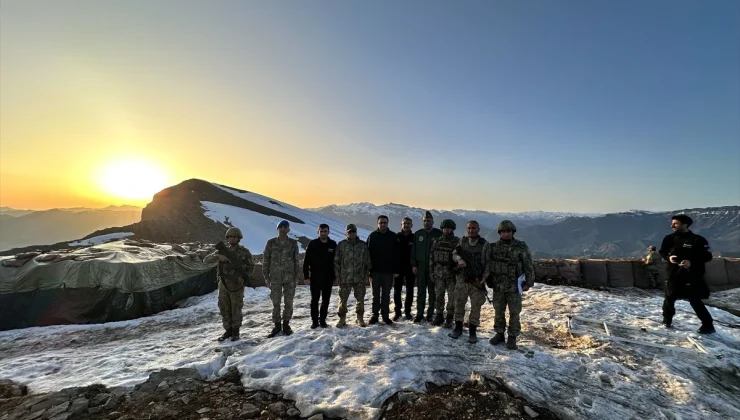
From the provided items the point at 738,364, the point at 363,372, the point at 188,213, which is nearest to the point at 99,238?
the point at 188,213

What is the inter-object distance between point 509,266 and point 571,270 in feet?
34.1

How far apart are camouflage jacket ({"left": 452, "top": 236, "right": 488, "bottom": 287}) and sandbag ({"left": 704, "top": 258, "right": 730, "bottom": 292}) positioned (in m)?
12.9

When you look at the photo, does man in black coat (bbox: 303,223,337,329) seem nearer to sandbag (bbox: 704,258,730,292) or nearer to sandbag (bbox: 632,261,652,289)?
sandbag (bbox: 632,261,652,289)

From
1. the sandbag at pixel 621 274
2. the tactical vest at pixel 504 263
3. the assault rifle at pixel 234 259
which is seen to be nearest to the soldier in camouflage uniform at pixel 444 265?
the tactical vest at pixel 504 263

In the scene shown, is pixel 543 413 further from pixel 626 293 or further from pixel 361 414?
pixel 626 293

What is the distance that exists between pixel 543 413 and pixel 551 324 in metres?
4.57

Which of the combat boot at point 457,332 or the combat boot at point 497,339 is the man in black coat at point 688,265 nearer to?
the combat boot at point 497,339

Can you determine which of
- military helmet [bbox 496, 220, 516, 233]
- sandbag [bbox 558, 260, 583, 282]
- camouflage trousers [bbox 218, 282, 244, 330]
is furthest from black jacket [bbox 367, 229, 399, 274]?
sandbag [bbox 558, 260, 583, 282]

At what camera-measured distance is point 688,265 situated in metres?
6.86

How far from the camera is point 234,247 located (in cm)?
733

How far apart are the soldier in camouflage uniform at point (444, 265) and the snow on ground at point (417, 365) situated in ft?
2.11

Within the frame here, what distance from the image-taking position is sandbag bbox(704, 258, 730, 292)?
42.7 feet

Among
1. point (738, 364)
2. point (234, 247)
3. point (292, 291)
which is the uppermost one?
point (234, 247)

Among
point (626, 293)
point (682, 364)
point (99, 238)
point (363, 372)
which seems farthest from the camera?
point (99, 238)
